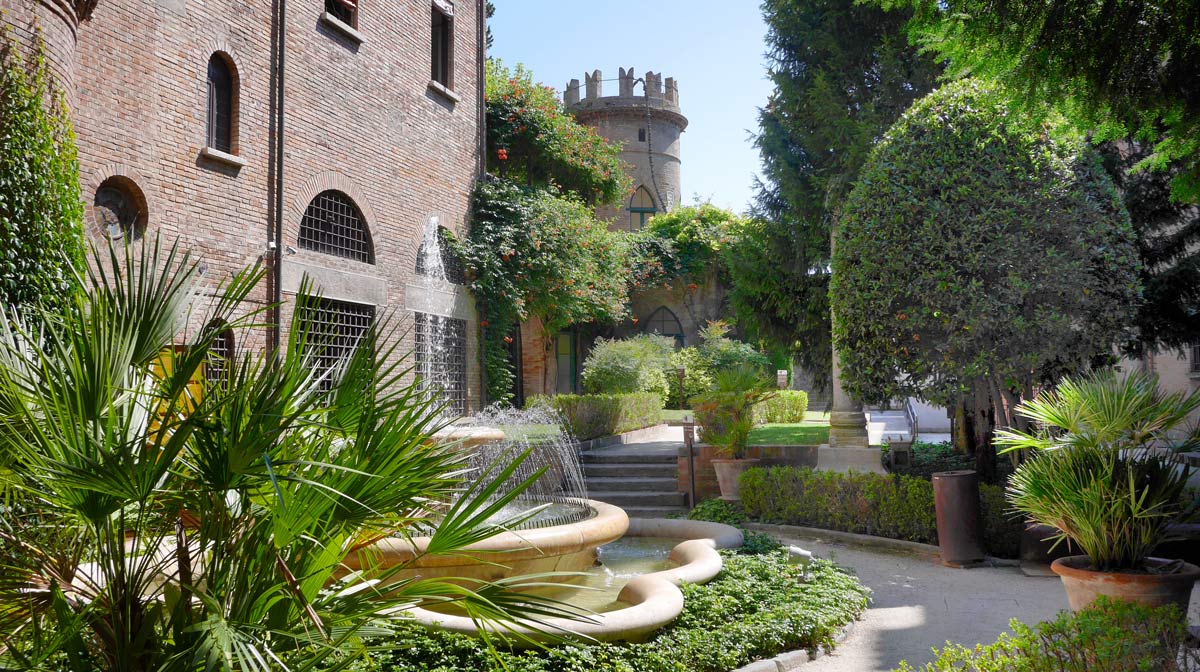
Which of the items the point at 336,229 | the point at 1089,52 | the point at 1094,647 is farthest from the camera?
the point at 336,229

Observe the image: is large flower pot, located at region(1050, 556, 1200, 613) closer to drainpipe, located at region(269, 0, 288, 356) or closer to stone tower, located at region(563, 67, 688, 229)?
drainpipe, located at region(269, 0, 288, 356)

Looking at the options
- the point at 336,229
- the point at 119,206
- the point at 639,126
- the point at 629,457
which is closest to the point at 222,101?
the point at 119,206

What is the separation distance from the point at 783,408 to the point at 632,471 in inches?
328

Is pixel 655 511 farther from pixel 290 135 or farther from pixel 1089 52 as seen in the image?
pixel 1089 52

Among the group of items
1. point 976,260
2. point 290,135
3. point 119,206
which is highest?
point 290,135

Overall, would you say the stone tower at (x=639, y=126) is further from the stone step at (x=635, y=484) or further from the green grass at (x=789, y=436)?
the stone step at (x=635, y=484)

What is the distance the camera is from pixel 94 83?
8656mm

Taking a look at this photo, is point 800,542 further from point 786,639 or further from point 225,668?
point 225,668

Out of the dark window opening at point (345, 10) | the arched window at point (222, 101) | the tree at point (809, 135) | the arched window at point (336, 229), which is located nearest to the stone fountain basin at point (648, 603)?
the tree at point (809, 135)

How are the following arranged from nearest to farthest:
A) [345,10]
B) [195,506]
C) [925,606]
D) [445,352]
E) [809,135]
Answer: [195,506], [925,606], [809,135], [345,10], [445,352]

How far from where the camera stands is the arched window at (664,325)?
25391 mm

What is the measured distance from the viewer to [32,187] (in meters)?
6.88

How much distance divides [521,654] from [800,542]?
5454 millimetres

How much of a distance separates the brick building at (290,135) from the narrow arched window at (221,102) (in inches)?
1.0
